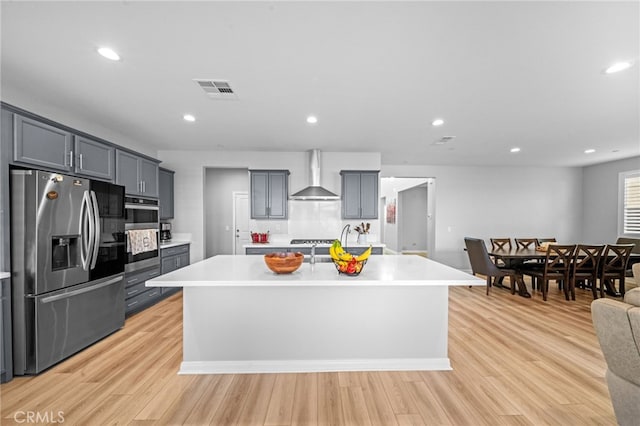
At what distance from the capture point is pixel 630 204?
20.3ft

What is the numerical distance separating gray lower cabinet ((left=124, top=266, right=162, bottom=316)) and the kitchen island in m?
1.67

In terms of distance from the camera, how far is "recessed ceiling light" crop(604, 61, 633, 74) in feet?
7.73

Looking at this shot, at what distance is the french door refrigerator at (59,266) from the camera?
7.97 ft

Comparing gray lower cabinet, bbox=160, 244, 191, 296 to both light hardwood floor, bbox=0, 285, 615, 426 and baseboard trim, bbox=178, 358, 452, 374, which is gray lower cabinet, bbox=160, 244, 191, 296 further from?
baseboard trim, bbox=178, 358, 452, 374

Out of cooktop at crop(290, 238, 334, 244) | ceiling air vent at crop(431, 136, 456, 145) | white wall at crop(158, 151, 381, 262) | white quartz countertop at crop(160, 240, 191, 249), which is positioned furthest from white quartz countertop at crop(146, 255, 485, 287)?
white wall at crop(158, 151, 381, 262)

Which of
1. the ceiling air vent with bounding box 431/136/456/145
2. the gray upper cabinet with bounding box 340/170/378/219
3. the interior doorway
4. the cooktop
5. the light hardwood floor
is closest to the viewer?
the light hardwood floor

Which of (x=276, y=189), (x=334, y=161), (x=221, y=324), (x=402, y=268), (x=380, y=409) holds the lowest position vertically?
(x=380, y=409)

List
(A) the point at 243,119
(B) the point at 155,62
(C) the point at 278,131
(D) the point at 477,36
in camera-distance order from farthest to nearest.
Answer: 1. (C) the point at 278,131
2. (A) the point at 243,119
3. (B) the point at 155,62
4. (D) the point at 477,36

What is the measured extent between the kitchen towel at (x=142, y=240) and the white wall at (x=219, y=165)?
1300 millimetres

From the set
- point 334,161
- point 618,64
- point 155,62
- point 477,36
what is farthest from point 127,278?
point 618,64

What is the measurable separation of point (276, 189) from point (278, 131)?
1358 mm

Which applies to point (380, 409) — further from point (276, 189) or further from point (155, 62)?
point (276, 189)

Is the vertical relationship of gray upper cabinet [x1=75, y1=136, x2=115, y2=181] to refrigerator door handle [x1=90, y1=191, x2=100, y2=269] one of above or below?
above

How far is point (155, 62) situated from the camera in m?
2.34
